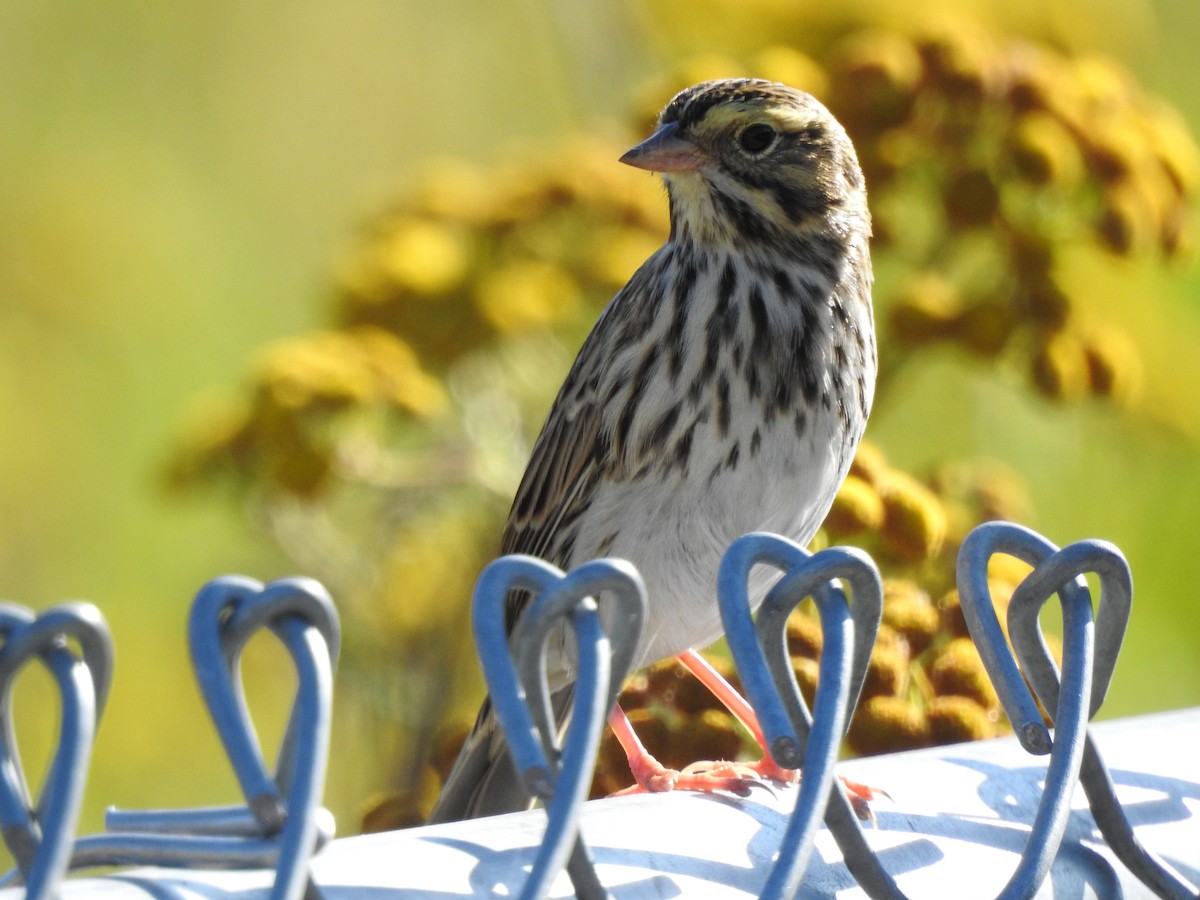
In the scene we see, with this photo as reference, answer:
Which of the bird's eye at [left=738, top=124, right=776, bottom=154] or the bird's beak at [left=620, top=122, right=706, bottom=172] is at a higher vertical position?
the bird's eye at [left=738, top=124, right=776, bottom=154]

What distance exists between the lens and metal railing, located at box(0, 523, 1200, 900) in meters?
1.14

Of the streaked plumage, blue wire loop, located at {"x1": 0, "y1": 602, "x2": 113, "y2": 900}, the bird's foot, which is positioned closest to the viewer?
blue wire loop, located at {"x1": 0, "y1": 602, "x2": 113, "y2": 900}

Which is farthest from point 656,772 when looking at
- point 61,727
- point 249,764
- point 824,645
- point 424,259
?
point 424,259

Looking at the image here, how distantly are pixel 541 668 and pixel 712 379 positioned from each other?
1.36 meters

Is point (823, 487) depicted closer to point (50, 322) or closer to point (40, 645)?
point (40, 645)

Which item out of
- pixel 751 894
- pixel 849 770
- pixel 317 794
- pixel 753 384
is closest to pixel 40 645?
pixel 317 794

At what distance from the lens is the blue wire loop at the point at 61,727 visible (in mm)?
1075

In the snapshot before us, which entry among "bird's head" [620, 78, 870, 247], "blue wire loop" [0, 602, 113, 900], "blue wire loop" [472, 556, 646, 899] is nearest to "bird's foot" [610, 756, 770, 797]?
"blue wire loop" [472, 556, 646, 899]

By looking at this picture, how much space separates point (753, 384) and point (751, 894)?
1.33 metres

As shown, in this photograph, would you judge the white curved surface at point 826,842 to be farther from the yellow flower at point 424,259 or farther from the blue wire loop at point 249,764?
the yellow flower at point 424,259

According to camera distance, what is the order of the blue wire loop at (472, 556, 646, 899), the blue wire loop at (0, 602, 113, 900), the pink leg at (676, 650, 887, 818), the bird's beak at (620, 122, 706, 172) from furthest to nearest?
the bird's beak at (620, 122, 706, 172)
the pink leg at (676, 650, 887, 818)
the blue wire loop at (472, 556, 646, 899)
the blue wire loop at (0, 602, 113, 900)

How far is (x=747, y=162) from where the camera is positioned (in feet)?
9.23

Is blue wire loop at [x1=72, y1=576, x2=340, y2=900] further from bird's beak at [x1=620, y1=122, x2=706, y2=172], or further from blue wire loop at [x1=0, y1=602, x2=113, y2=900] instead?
bird's beak at [x1=620, y1=122, x2=706, y2=172]

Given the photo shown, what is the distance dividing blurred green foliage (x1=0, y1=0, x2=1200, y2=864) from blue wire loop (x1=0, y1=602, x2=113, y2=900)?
1.56 m
